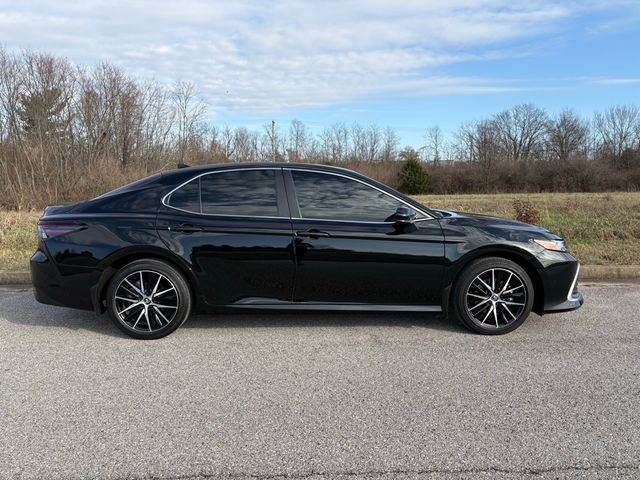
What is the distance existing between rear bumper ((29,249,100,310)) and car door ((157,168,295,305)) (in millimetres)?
824

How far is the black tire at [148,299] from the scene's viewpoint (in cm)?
443

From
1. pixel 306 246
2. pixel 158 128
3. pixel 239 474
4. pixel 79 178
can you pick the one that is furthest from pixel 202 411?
pixel 158 128

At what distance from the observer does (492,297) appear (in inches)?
179

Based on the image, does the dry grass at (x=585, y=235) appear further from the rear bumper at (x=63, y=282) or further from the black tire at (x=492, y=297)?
the black tire at (x=492, y=297)

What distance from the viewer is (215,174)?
4652 mm

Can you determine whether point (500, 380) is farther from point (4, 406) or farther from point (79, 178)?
point (79, 178)

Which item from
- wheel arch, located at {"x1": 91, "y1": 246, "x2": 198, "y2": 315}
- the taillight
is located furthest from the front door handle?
the taillight

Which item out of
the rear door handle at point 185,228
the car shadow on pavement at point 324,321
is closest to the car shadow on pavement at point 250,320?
the car shadow on pavement at point 324,321

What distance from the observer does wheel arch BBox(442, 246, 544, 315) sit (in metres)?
4.50

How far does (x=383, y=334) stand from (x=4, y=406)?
3051 mm

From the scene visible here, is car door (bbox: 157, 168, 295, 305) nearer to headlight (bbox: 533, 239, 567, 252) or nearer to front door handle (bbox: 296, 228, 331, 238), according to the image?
front door handle (bbox: 296, 228, 331, 238)

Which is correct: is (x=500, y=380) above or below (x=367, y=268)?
below

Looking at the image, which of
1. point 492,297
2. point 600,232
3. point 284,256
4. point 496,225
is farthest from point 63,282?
point 600,232

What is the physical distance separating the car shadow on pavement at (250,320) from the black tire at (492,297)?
0.23 m
